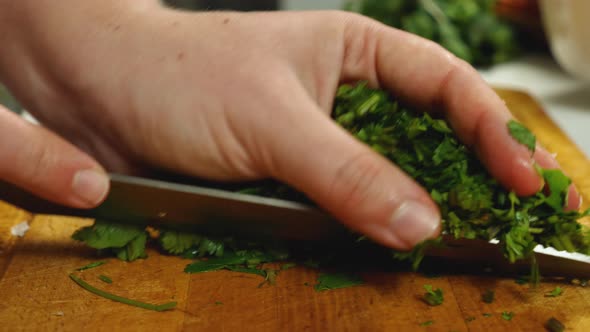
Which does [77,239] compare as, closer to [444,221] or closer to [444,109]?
[444,221]

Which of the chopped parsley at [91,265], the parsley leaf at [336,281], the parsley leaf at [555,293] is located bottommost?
the chopped parsley at [91,265]

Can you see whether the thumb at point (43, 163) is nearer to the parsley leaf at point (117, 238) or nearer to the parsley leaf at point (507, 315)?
the parsley leaf at point (117, 238)

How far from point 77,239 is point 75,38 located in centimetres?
57

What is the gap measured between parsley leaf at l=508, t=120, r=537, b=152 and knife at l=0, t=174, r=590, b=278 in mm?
275

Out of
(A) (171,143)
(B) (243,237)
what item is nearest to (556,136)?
(B) (243,237)

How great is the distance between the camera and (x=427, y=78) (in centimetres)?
180

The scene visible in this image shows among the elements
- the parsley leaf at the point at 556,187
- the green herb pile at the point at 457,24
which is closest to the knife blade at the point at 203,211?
the parsley leaf at the point at 556,187

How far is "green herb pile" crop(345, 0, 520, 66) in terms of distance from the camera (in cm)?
346

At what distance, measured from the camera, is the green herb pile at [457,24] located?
3.46 metres

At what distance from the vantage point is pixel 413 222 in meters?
1.39

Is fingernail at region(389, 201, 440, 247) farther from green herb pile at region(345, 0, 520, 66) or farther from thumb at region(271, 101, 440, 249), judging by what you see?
green herb pile at region(345, 0, 520, 66)

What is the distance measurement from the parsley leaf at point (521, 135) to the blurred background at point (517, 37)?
4.99 feet

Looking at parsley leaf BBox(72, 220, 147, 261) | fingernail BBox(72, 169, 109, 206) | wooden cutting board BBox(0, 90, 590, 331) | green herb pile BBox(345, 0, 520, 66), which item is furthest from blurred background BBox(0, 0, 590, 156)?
fingernail BBox(72, 169, 109, 206)

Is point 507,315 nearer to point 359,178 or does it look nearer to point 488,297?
point 488,297
